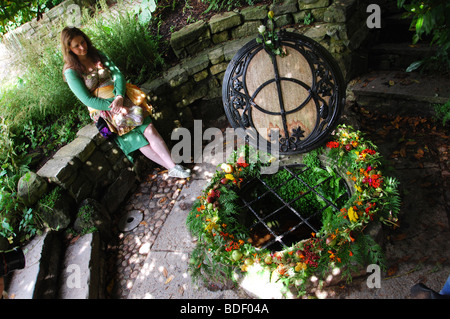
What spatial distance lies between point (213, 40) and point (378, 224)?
3209 mm

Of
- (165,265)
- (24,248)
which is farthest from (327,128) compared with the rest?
(24,248)

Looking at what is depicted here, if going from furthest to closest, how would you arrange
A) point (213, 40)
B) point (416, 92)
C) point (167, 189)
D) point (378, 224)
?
point (213, 40)
point (167, 189)
point (416, 92)
point (378, 224)

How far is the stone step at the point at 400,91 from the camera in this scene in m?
3.39

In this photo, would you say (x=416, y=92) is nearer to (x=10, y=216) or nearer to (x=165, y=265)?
(x=165, y=265)

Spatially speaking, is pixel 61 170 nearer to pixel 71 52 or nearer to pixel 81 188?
pixel 81 188

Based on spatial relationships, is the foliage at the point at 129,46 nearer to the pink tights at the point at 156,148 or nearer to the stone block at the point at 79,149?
the pink tights at the point at 156,148

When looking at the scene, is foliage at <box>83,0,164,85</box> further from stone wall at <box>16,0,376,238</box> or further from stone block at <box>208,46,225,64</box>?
stone block at <box>208,46,225,64</box>

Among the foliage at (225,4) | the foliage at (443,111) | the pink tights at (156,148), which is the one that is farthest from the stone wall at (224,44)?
the foliage at (443,111)

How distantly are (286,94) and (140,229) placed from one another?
2146mm

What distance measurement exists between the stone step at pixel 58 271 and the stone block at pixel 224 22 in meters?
2.98

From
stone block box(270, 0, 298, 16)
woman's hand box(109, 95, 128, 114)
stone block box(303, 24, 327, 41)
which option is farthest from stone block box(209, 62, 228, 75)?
woman's hand box(109, 95, 128, 114)

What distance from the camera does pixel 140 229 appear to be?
3.37 meters

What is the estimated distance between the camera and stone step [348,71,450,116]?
339 cm

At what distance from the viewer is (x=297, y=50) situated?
2.31m
